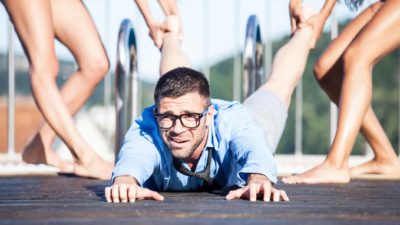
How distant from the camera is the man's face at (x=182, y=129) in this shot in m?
2.77

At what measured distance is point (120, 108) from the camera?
455cm

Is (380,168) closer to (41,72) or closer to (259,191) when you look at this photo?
(41,72)

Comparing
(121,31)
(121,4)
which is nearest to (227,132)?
(121,31)

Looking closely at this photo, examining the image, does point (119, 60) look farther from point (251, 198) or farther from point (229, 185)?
point (251, 198)

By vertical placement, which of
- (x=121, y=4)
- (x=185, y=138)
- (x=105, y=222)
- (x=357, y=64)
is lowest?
(x=105, y=222)

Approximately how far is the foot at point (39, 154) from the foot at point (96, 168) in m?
0.37

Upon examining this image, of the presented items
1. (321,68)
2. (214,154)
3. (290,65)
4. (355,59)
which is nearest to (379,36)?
(355,59)

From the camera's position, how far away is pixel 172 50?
410 cm

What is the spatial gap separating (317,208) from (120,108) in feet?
7.68

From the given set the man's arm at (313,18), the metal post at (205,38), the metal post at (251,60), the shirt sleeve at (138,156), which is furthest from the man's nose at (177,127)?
the metal post at (205,38)

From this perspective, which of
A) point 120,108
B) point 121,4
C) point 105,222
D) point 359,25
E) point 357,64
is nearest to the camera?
point 105,222

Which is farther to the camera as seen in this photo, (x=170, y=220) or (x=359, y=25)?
(x=359, y=25)

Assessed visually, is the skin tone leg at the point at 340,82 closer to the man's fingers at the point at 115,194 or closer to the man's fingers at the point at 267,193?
the man's fingers at the point at 267,193

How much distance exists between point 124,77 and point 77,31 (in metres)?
0.42
